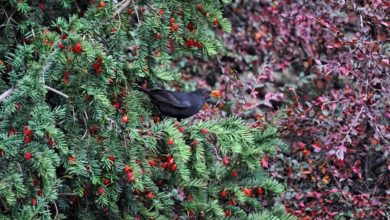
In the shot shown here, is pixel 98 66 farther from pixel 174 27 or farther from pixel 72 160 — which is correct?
pixel 174 27

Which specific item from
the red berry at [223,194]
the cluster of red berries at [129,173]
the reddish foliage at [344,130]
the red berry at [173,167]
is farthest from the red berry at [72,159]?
the reddish foliage at [344,130]

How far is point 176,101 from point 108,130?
0.68 metres

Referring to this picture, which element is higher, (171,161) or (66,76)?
(66,76)

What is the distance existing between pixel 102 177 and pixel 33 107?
439mm

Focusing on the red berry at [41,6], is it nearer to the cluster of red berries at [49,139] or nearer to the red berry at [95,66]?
the red berry at [95,66]

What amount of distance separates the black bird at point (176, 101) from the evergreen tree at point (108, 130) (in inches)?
2.2

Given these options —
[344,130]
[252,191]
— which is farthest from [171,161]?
[344,130]

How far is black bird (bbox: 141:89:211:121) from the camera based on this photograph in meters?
3.26

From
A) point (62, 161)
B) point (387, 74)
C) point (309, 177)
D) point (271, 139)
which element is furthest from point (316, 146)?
point (62, 161)

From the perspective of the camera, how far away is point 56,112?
2.58 meters

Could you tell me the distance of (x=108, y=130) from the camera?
284 centimetres

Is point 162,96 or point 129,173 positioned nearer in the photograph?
point 129,173

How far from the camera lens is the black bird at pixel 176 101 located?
3262 mm

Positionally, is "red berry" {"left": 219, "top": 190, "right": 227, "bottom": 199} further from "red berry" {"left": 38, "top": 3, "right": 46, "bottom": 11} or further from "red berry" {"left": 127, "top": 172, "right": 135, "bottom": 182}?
"red berry" {"left": 38, "top": 3, "right": 46, "bottom": 11}
